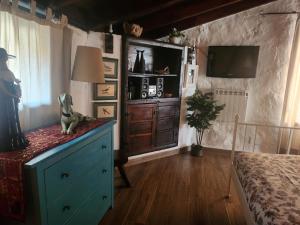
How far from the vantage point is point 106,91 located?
278 centimetres

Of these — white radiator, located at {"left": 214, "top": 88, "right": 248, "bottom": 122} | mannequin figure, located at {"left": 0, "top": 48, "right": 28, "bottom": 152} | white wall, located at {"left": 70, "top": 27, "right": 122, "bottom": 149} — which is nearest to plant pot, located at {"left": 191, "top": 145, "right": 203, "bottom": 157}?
white radiator, located at {"left": 214, "top": 88, "right": 248, "bottom": 122}

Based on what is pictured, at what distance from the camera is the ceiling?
89.4 inches

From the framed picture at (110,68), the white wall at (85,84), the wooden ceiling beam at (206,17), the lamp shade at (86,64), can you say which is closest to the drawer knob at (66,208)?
the lamp shade at (86,64)

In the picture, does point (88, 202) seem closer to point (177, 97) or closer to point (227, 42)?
point (177, 97)

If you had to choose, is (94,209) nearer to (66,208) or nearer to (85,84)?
(66,208)

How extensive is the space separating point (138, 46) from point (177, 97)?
1.04 meters

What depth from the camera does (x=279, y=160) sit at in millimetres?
1941

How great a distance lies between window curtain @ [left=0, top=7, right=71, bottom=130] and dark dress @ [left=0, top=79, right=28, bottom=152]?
39 centimetres

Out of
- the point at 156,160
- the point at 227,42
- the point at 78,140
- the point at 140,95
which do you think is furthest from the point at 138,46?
the point at 78,140

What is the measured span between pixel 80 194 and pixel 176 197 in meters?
1.29

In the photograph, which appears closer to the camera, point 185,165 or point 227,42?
point 185,165

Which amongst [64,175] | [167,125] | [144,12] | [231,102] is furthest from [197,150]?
[64,175]

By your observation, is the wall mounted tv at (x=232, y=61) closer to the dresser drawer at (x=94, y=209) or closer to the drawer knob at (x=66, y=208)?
the dresser drawer at (x=94, y=209)

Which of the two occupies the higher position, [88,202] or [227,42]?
[227,42]
